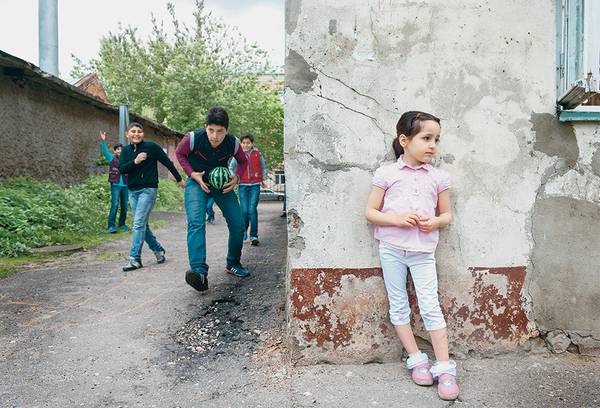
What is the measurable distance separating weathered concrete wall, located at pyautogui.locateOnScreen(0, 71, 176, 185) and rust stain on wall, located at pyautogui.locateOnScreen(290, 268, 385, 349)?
26.2ft

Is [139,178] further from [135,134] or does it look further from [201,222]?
[201,222]

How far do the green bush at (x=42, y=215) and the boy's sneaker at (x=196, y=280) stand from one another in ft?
11.7

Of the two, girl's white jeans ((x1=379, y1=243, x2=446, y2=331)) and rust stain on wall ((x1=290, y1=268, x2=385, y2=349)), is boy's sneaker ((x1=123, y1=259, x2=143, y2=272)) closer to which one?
rust stain on wall ((x1=290, y1=268, x2=385, y2=349))

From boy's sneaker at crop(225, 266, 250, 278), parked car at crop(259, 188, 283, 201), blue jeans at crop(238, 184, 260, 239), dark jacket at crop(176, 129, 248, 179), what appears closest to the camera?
dark jacket at crop(176, 129, 248, 179)

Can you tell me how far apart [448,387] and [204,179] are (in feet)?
8.46

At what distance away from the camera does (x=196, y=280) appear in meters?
3.66

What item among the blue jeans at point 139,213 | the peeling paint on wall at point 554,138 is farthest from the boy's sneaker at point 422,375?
the blue jeans at point 139,213

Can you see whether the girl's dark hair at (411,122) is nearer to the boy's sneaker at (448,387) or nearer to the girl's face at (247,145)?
the boy's sneaker at (448,387)

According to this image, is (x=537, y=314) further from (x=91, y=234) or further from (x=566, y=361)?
(x=91, y=234)

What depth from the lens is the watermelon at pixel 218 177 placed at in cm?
392

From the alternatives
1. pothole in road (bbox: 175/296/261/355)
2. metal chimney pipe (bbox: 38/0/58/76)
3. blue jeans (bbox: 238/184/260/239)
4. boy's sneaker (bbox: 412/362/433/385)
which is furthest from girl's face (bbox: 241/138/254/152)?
metal chimney pipe (bbox: 38/0/58/76)

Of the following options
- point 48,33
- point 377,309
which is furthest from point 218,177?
point 48,33

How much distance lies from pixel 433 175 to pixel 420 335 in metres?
0.95

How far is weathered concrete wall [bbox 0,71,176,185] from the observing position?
8.63 meters
